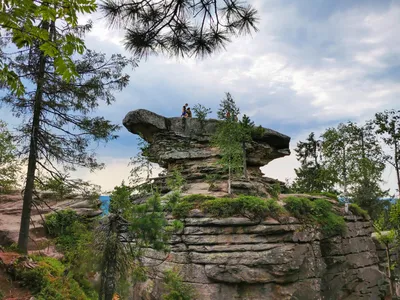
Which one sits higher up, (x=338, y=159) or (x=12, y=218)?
(x=338, y=159)

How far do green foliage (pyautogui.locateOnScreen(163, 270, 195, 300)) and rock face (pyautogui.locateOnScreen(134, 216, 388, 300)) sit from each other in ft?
0.89

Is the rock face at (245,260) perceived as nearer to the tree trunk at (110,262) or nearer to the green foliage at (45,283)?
the green foliage at (45,283)

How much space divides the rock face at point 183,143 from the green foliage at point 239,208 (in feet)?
18.7

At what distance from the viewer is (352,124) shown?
56.0 ft

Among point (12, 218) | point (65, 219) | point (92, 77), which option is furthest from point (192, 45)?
point (12, 218)

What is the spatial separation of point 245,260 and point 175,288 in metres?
2.59

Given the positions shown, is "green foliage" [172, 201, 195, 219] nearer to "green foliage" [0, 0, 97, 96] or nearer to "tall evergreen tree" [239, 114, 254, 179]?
"tall evergreen tree" [239, 114, 254, 179]

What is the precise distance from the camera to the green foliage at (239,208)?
12453 mm

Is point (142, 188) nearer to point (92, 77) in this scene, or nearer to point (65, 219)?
point (65, 219)

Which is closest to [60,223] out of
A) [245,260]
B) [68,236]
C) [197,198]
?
[68,236]

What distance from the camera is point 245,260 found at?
11.7 m

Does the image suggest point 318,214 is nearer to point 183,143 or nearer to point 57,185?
point 183,143

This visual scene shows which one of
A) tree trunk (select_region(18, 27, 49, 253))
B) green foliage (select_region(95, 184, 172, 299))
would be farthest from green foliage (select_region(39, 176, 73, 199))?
green foliage (select_region(95, 184, 172, 299))

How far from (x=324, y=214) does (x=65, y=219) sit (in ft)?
35.7
